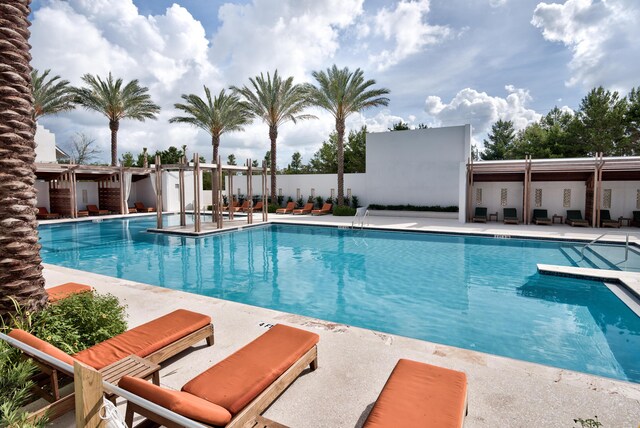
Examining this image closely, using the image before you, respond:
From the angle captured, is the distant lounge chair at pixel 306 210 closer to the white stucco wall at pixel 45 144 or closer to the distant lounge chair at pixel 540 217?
the distant lounge chair at pixel 540 217

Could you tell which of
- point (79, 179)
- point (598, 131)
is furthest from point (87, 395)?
point (598, 131)

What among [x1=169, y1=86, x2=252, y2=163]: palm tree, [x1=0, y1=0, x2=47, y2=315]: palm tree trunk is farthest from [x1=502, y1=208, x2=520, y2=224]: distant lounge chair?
[x1=0, y1=0, x2=47, y2=315]: palm tree trunk

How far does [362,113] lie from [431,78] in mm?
6200

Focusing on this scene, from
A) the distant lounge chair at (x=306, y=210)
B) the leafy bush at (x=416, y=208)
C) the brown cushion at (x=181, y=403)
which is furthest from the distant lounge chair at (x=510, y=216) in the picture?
the brown cushion at (x=181, y=403)

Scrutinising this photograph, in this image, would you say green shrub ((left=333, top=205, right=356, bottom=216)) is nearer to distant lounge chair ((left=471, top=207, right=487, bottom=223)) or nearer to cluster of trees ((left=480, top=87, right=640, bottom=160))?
distant lounge chair ((left=471, top=207, right=487, bottom=223))

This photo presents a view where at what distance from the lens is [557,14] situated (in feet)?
43.4

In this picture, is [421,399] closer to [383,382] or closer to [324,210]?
[383,382]

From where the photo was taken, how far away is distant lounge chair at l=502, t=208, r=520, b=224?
18953mm

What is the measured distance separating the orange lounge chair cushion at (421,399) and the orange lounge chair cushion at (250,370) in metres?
1.00

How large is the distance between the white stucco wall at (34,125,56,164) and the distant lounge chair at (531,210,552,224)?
31721mm

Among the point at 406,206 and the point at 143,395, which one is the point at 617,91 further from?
the point at 143,395

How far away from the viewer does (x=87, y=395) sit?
2258 millimetres

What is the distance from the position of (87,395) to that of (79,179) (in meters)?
30.2

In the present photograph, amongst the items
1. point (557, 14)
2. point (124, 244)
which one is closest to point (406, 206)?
point (557, 14)
